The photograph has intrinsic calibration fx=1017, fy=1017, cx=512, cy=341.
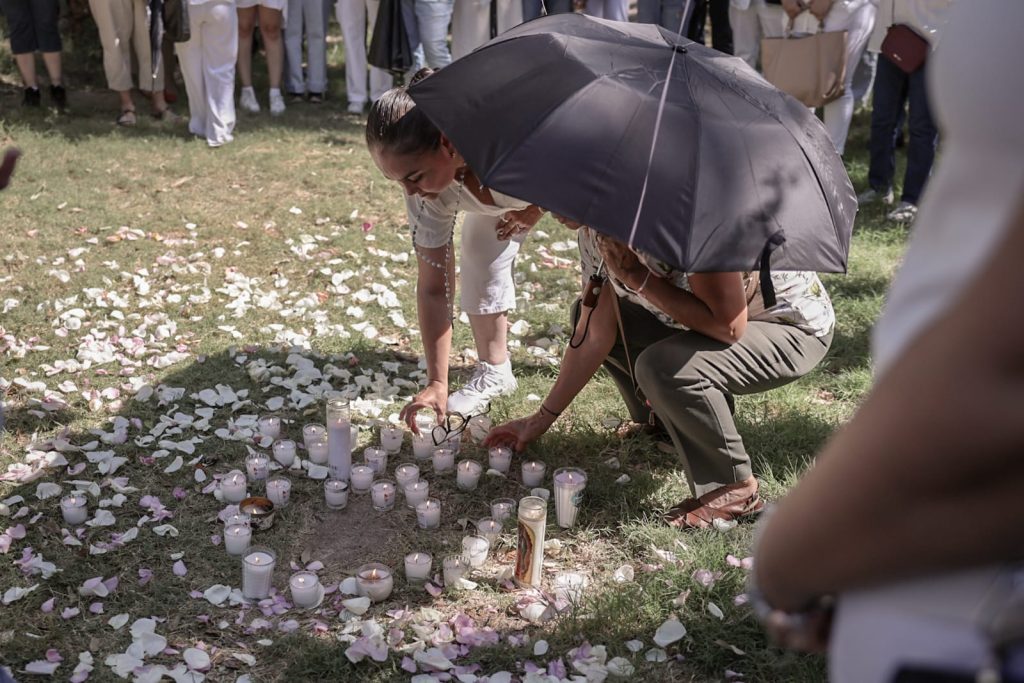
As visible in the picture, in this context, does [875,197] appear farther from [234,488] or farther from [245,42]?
[245,42]

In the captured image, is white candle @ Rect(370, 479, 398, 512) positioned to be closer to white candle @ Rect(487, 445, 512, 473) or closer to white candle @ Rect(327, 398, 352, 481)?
white candle @ Rect(327, 398, 352, 481)

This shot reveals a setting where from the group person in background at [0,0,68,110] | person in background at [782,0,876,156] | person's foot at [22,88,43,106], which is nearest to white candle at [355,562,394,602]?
person in background at [782,0,876,156]

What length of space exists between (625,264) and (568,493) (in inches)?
32.5

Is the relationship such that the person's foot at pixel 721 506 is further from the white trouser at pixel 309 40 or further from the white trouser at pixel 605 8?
the white trouser at pixel 309 40

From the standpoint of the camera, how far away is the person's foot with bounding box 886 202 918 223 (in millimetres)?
6891

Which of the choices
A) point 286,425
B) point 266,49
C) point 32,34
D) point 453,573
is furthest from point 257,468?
point 266,49

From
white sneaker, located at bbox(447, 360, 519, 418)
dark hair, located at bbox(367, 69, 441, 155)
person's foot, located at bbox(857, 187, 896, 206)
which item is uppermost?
dark hair, located at bbox(367, 69, 441, 155)

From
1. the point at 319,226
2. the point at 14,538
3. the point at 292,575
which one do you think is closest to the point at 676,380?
the point at 292,575

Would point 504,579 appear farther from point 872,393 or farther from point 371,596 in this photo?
point 872,393

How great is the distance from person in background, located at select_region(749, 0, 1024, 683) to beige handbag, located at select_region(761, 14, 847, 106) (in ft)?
21.0

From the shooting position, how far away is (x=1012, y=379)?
896 mm

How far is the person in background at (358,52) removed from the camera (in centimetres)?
929

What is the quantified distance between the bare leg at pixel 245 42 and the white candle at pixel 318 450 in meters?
6.47

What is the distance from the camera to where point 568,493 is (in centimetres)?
347
